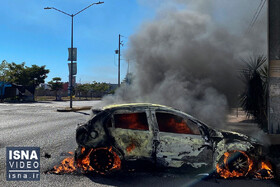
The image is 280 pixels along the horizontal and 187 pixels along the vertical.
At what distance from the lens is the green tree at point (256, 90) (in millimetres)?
9914

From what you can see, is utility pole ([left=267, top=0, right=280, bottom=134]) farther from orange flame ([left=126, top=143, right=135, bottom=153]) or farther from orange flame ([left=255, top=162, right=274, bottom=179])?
orange flame ([left=126, top=143, right=135, bottom=153])

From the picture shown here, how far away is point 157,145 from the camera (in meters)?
4.41


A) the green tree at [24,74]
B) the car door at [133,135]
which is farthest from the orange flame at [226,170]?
the green tree at [24,74]

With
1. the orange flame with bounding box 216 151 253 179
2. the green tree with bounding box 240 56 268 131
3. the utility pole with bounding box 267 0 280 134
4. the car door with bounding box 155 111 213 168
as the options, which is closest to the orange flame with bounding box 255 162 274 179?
the orange flame with bounding box 216 151 253 179

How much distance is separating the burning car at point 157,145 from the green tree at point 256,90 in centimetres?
580

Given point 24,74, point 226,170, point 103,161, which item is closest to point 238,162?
point 226,170

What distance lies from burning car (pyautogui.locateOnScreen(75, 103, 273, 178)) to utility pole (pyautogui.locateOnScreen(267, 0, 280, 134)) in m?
2.98

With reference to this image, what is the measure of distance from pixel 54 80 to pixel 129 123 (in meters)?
56.3

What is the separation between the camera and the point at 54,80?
5728 centimetres

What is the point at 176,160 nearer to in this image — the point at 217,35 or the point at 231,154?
the point at 231,154

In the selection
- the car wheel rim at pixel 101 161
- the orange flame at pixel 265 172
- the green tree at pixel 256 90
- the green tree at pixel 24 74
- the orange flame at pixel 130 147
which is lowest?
the orange flame at pixel 265 172

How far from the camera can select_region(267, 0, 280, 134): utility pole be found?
714 centimetres

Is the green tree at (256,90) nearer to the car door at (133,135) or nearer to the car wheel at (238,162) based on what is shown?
the car wheel at (238,162)

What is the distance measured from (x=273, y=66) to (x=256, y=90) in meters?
3.07
